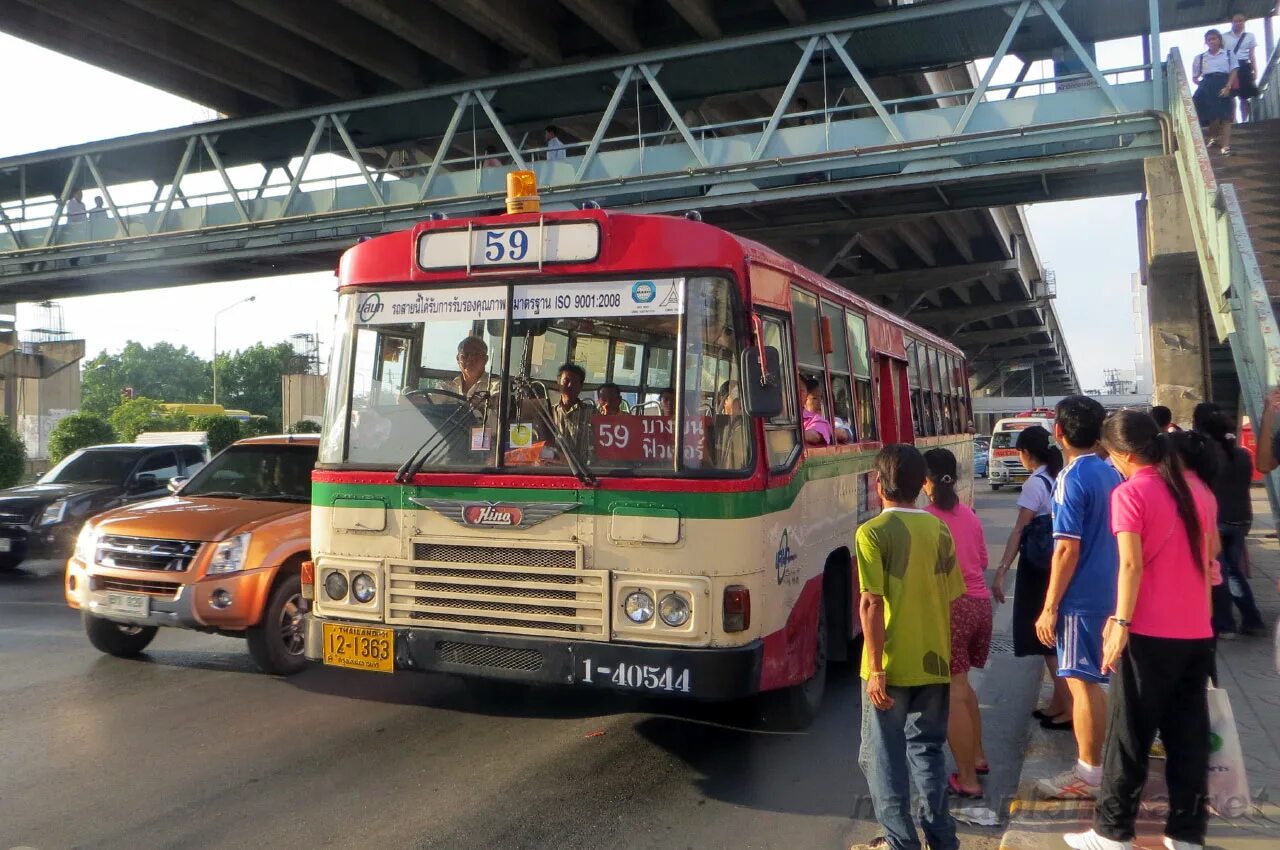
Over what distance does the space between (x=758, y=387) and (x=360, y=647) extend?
260 cm

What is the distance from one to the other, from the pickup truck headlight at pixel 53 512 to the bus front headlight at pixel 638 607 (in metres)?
9.85

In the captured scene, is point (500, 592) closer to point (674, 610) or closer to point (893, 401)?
point (674, 610)

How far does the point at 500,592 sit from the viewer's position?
5609 mm

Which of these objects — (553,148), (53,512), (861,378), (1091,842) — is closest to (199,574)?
(861,378)

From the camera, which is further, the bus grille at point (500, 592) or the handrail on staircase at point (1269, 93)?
the handrail on staircase at point (1269, 93)

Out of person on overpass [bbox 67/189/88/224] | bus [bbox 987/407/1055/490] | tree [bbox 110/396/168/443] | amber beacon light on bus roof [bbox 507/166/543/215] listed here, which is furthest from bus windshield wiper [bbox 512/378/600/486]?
tree [bbox 110/396/168/443]

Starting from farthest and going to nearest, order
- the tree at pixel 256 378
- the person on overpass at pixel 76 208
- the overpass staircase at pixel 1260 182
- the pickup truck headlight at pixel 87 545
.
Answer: the tree at pixel 256 378 → the person on overpass at pixel 76 208 → the overpass staircase at pixel 1260 182 → the pickup truck headlight at pixel 87 545

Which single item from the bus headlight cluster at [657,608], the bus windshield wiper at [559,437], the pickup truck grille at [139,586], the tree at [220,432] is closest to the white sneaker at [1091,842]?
the bus headlight cluster at [657,608]

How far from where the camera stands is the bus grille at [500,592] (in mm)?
5473

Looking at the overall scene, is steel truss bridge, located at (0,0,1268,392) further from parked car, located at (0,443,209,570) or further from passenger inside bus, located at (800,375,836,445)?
passenger inside bus, located at (800,375,836,445)

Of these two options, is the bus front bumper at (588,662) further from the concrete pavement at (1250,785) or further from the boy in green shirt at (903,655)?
the concrete pavement at (1250,785)

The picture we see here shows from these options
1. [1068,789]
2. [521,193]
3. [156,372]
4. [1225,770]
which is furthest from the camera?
[156,372]

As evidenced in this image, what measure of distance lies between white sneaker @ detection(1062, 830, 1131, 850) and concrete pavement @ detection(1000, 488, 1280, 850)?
0.06 m

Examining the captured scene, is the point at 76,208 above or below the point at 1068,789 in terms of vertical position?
above
